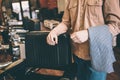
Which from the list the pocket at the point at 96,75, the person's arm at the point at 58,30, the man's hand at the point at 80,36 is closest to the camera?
the man's hand at the point at 80,36

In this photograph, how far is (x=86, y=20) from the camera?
1.19m

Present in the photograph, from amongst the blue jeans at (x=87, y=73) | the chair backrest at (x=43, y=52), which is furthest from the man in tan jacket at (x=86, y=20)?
the chair backrest at (x=43, y=52)

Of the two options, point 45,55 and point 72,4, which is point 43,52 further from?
point 72,4

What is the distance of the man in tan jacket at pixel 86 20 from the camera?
112 cm

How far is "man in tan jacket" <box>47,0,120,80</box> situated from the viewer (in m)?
1.12

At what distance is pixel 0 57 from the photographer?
5.90ft

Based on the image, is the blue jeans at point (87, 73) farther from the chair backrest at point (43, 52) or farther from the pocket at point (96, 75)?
the chair backrest at point (43, 52)

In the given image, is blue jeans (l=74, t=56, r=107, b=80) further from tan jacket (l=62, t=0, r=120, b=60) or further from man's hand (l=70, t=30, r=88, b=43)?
man's hand (l=70, t=30, r=88, b=43)

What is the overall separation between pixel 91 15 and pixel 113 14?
0.12 meters

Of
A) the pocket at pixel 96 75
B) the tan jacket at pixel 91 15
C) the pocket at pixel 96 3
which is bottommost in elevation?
the pocket at pixel 96 75

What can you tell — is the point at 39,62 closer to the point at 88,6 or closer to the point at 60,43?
the point at 60,43

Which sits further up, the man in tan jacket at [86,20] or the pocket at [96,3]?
the pocket at [96,3]

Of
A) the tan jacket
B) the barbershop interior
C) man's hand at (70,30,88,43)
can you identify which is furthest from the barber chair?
man's hand at (70,30,88,43)

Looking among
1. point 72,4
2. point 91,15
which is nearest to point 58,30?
point 72,4
